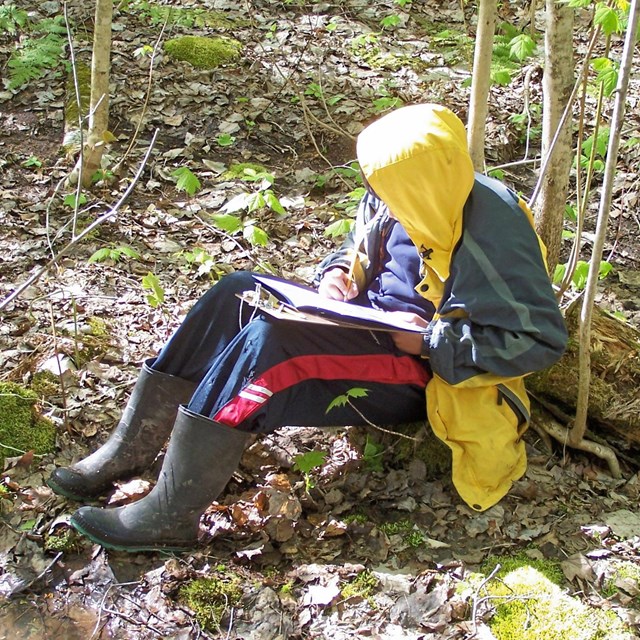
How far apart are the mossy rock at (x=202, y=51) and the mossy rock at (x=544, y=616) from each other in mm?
5653

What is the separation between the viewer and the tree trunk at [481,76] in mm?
3561

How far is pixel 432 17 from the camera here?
7715 millimetres

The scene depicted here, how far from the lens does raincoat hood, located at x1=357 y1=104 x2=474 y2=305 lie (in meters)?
2.47

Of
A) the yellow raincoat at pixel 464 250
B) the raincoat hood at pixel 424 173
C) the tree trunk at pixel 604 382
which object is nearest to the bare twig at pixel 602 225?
the tree trunk at pixel 604 382

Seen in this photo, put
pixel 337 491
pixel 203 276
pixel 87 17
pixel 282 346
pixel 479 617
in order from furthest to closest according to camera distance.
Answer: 1. pixel 87 17
2. pixel 203 276
3. pixel 337 491
4. pixel 282 346
5. pixel 479 617

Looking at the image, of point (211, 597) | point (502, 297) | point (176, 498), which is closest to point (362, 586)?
point (211, 597)

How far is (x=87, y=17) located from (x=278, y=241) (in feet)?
14.0

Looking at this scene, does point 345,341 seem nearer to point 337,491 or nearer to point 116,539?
point 337,491

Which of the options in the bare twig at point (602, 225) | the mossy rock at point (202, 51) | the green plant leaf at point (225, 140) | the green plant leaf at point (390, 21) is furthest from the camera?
the green plant leaf at point (390, 21)

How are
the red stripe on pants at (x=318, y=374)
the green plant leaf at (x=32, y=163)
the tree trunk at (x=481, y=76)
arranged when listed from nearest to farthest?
the red stripe on pants at (x=318, y=374) < the tree trunk at (x=481, y=76) < the green plant leaf at (x=32, y=163)

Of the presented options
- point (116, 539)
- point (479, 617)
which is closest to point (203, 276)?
point (116, 539)

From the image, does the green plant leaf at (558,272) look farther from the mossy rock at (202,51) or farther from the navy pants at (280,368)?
the mossy rock at (202,51)

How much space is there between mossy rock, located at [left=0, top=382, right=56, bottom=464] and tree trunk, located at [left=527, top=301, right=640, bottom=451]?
2.17 meters

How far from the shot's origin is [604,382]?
10.4 ft
